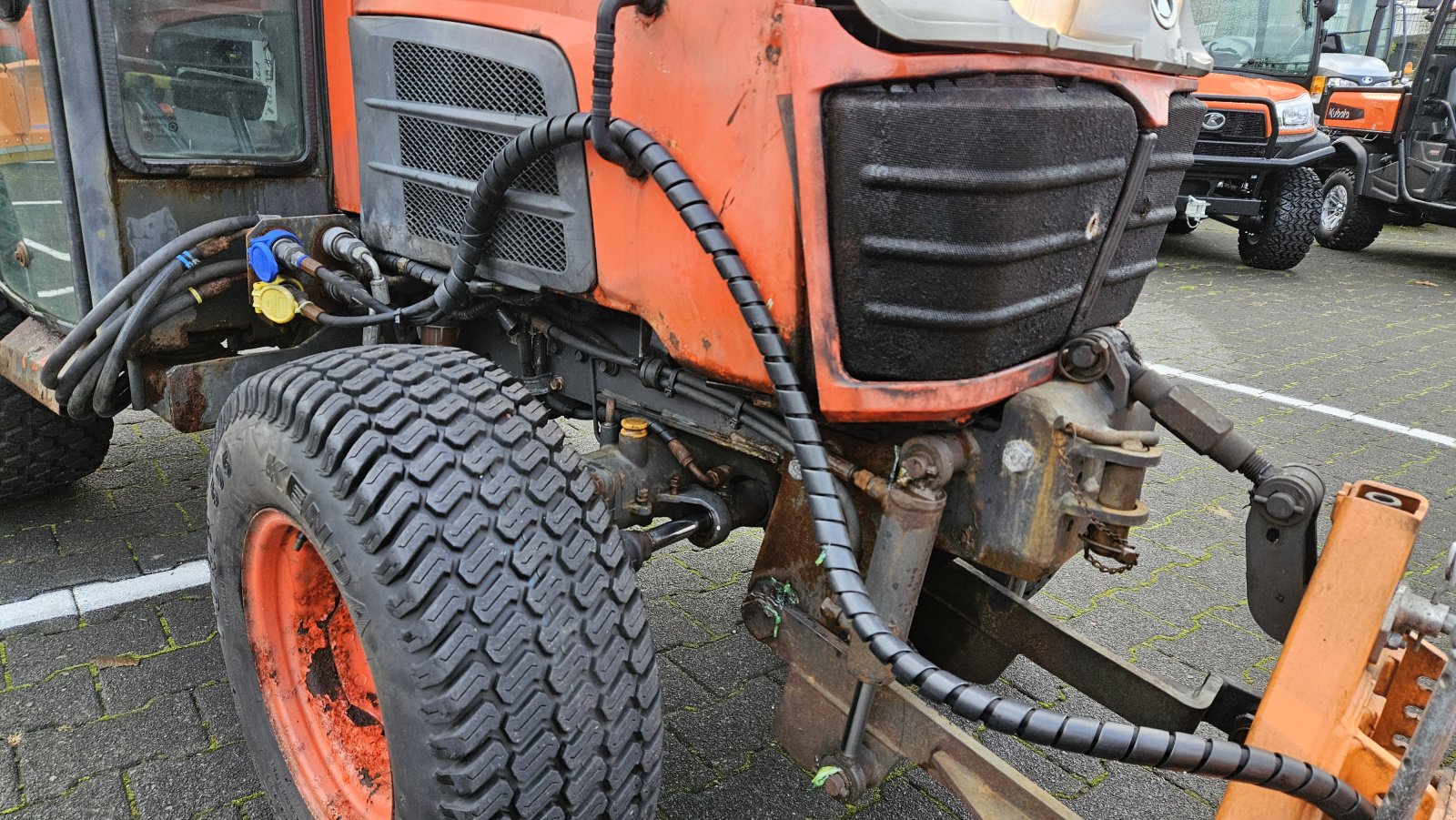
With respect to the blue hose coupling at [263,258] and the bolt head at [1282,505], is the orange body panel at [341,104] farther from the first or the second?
the bolt head at [1282,505]

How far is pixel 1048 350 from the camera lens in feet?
6.91

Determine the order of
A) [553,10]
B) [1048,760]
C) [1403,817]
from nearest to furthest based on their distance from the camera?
1. [1403,817]
2. [553,10]
3. [1048,760]

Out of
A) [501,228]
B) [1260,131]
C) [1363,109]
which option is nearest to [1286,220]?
[1260,131]

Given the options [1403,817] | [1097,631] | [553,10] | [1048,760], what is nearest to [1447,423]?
[1097,631]

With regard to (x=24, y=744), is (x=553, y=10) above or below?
above

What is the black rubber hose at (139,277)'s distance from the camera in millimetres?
2486

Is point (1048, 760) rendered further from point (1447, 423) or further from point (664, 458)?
point (1447, 423)

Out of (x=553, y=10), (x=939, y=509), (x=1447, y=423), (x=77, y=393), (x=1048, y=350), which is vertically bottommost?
(x=1447, y=423)

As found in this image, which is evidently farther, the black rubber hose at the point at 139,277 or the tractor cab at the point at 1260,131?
the tractor cab at the point at 1260,131

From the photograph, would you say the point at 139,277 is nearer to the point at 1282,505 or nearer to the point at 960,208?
the point at 960,208

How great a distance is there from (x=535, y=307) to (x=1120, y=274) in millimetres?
1277

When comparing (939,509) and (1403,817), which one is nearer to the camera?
(1403,817)

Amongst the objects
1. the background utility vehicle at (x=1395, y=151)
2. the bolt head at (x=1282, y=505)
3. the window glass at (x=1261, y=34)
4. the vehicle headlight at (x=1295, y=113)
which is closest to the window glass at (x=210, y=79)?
the bolt head at (x=1282, y=505)

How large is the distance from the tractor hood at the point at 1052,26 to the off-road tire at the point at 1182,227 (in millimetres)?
9665
